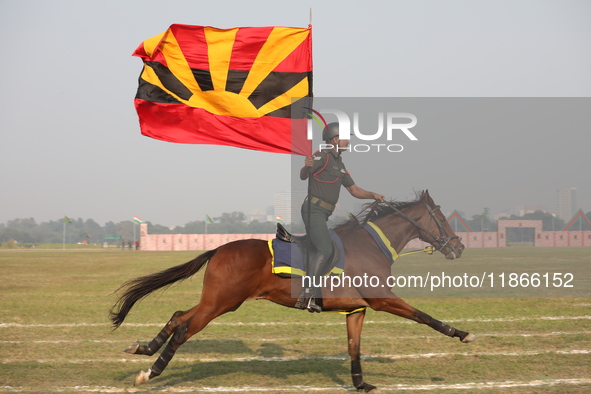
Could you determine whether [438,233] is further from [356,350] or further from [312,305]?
[312,305]

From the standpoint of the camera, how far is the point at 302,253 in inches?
355

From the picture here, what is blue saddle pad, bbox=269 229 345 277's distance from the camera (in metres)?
8.86

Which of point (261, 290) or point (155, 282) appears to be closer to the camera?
point (261, 290)

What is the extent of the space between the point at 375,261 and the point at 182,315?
3.12 m

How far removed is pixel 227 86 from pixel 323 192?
9.98 feet

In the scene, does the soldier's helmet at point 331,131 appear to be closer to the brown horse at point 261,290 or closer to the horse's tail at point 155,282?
the brown horse at point 261,290

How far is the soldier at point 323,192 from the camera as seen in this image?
8906 millimetres

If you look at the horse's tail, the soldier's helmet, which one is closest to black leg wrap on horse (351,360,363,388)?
the horse's tail

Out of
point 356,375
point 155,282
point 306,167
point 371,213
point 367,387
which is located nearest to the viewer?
point 367,387

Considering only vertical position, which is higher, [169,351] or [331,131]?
[331,131]

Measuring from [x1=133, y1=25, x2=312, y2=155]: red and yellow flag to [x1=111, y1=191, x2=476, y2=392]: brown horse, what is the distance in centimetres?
207

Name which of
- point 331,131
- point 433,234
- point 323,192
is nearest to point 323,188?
point 323,192

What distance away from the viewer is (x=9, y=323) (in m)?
15.5

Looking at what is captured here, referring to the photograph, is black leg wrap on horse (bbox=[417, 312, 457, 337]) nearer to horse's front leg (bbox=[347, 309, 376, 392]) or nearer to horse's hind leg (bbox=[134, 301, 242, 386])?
horse's front leg (bbox=[347, 309, 376, 392])
